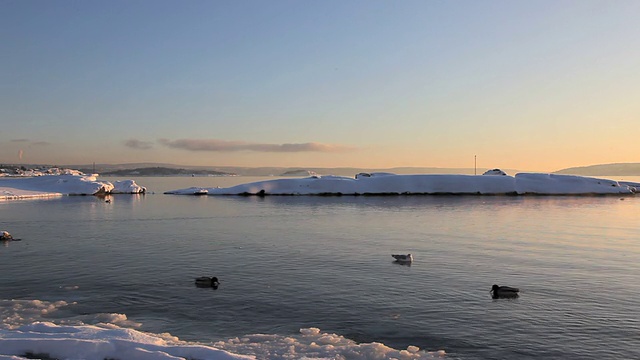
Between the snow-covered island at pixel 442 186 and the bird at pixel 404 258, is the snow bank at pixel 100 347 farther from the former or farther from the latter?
the snow-covered island at pixel 442 186

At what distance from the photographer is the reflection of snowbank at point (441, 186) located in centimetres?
7044

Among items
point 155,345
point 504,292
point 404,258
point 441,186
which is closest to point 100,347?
point 155,345

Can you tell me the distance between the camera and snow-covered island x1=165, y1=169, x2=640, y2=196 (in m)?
70.4

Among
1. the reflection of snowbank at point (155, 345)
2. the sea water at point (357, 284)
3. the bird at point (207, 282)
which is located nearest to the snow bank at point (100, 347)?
the reflection of snowbank at point (155, 345)

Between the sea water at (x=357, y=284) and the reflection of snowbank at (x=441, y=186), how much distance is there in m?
40.9

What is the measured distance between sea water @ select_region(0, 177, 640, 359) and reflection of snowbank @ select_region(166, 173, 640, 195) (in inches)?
1609

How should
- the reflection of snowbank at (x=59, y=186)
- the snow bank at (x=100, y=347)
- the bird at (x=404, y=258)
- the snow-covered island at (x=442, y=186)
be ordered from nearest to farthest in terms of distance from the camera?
the snow bank at (x=100, y=347) < the bird at (x=404, y=258) < the reflection of snowbank at (x=59, y=186) < the snow-covered island at (x=442, y=186)

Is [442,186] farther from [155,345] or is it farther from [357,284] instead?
[155,345]

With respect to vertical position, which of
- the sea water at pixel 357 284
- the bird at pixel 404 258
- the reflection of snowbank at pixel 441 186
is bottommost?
the sea water at pixel 357 284

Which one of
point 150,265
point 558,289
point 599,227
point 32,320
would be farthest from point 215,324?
point 599,227

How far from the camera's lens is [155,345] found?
348 inches

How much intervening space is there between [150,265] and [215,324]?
7.86 meters

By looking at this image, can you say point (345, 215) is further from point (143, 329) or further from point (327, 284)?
point (143, 329)

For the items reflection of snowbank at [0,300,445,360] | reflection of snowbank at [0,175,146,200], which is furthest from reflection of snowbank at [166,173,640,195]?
reflection of snowbank at [0,300,445,360]
